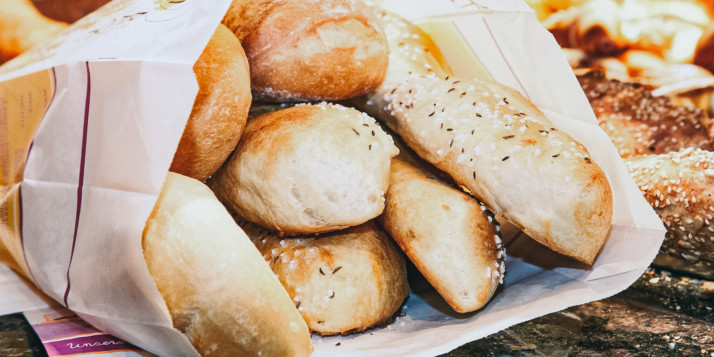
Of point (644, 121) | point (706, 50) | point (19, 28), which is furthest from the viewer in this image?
point (706, 50)

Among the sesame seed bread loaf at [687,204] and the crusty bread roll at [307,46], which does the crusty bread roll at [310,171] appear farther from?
the sesame seed bread loaf at [687,204]

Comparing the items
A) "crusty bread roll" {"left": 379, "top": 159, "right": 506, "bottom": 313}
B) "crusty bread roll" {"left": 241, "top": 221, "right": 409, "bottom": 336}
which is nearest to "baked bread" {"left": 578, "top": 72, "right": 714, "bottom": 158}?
"crusty bread roll" {"left": 379, "top": 159, "right": 506, "bottom": 313}

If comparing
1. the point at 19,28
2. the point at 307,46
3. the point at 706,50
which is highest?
the point at 19,28

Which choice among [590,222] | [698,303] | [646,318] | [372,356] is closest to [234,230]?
[372,356]

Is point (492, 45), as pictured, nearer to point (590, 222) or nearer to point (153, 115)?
point (590, 222)

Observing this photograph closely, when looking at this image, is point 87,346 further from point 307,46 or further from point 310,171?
point 307,46

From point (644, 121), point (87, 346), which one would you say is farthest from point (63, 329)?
point (644, 121)

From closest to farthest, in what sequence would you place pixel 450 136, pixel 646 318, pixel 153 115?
pixel 153 115 → pixel 646 318 → pixel 450 136

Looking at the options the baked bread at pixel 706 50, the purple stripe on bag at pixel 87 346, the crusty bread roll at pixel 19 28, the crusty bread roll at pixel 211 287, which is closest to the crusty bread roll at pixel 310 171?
the crusty bread roll at pixel 211 287
